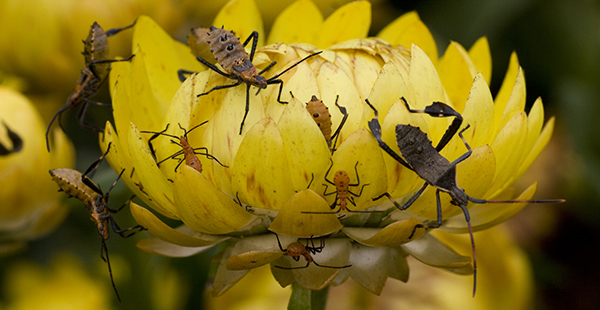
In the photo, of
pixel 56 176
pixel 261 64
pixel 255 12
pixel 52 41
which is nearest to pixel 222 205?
pixel 261 64

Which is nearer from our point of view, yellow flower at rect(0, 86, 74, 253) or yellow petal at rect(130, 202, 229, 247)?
yellow petal at rect(130, 202, 229, 247)

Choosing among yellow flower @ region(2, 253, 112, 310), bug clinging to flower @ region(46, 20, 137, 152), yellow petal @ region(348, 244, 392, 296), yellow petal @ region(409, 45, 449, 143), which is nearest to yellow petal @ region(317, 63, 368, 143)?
yellow petal @ region(409, 45, 449, 143)

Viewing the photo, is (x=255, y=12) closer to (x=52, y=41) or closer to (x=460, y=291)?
(x=52, y=41)

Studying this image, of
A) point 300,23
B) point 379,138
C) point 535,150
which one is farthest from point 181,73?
point 535,150

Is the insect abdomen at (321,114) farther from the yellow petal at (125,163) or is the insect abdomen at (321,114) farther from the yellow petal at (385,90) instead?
the yellow petal at (125,163)

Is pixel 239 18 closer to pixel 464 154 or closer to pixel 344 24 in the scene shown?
pixel 344 24

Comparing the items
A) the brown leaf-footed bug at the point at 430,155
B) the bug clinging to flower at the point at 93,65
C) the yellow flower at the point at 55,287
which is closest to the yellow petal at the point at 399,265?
the brown leaf-footed bug at the point at 430,155

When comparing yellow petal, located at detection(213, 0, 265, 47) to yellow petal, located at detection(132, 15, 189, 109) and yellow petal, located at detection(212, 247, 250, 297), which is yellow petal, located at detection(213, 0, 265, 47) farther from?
yellow petal, located at detection(212, 247, 250, 297)
